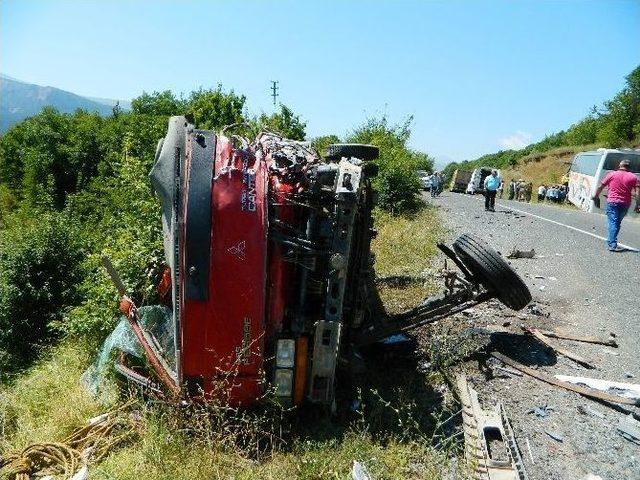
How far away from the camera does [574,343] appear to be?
4.72 metres

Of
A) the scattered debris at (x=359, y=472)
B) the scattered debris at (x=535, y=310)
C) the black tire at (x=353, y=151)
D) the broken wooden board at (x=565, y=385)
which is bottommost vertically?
the scattered debris at (x=359, y=472)

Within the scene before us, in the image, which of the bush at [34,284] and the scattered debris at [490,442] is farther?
the bush at [34,284]

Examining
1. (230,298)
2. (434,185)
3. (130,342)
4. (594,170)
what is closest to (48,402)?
(130,342)

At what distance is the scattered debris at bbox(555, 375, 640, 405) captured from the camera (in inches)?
147

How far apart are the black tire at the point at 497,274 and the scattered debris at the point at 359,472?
205 centimetres

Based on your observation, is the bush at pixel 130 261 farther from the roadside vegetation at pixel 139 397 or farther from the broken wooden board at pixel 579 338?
the broken wooden board at pixel 579 338

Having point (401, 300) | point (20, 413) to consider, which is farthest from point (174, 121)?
point (401, 300)

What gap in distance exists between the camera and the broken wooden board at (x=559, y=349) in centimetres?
428

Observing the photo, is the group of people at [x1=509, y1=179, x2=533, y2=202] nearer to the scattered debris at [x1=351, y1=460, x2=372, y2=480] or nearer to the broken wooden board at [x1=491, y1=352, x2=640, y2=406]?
the broken wooden board at [x1=491, y1=352, x2=640, y2=406]

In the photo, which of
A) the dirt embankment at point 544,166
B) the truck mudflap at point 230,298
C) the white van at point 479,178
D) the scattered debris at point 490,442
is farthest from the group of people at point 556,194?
the truck mudflap at point 230,298

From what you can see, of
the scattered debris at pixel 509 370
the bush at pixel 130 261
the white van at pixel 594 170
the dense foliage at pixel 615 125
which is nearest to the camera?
the scattered debris at pixel 509 370

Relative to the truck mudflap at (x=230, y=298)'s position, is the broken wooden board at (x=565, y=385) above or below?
below

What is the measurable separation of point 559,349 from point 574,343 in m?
0.28

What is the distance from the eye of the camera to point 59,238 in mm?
7836
